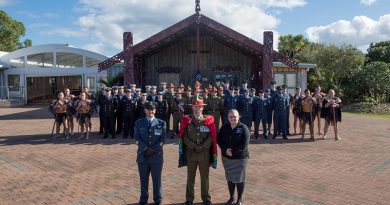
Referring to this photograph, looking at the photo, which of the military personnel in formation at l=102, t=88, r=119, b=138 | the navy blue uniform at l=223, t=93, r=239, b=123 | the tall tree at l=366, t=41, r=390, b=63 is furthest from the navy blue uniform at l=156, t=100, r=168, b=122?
the tall tree at l=366, t=41, r=390, b=63

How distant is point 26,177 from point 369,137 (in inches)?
397

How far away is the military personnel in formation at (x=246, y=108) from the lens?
11680mm

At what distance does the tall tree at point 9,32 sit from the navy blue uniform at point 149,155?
43624 mm

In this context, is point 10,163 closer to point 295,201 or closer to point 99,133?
point 99,133

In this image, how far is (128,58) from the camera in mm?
15852

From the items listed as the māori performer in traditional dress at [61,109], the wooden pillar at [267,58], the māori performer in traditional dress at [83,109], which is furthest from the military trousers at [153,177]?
the wooden pillar at [267,58]

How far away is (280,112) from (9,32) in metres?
40.9

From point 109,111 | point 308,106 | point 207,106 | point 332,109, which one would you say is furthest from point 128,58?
point 332,109

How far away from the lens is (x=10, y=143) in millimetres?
11461

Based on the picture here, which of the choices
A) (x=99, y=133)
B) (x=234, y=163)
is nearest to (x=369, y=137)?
(x=234, y=163)

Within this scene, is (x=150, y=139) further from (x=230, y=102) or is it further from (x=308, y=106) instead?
(x=308, y=106)

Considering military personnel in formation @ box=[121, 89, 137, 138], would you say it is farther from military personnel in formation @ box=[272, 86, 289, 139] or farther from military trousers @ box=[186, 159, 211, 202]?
military trousers @ box=[186, 159, 211, 202]

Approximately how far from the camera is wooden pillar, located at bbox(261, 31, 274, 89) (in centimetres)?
1540

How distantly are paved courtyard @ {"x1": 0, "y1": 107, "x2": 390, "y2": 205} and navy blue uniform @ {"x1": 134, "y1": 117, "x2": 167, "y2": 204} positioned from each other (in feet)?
1.45
